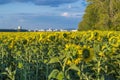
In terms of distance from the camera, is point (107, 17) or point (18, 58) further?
point (107, 17)

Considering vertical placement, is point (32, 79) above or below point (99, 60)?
below

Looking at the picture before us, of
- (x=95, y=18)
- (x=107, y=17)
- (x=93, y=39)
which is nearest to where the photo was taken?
(x=93, y=39)

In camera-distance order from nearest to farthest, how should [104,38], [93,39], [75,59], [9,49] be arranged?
1. [75,59]
2. [9,49]
3. [93,39]
4. [104,38]

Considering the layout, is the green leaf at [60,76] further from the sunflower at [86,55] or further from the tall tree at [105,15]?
the tall tree at [105,15]

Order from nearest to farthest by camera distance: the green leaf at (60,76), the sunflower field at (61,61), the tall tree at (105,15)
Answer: the green leaf at (60,76)
the sunflower field at (61,61)
the tall tree at (105,15)

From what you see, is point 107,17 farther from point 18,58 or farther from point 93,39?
point 18,58

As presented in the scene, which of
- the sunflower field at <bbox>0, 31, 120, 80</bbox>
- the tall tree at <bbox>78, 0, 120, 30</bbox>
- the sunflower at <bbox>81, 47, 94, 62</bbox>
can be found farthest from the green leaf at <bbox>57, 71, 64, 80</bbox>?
the tall tree at <bbox>78, 0, 120, 30</bbox>

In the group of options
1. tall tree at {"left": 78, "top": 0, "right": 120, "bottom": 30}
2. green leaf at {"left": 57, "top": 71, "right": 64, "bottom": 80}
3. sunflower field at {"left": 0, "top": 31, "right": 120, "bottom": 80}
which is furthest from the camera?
tall tree at {"left": 78, "top": 0, "right": 120, "bottom": 30}

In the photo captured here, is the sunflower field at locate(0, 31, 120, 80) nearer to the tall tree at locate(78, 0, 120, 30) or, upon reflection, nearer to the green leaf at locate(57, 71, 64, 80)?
the green leaf at locate(57, 71, 64, 80)

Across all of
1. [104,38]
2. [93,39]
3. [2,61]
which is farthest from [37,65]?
[104,38]

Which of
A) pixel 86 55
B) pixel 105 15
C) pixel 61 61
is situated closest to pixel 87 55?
pixel 86 55

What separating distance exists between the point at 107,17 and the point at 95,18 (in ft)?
26.0

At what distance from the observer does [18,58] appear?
27.5 feet

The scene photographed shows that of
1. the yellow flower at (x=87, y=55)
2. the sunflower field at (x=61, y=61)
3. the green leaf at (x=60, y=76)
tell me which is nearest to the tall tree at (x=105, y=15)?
the sunflower field at (x=61, y=61)
